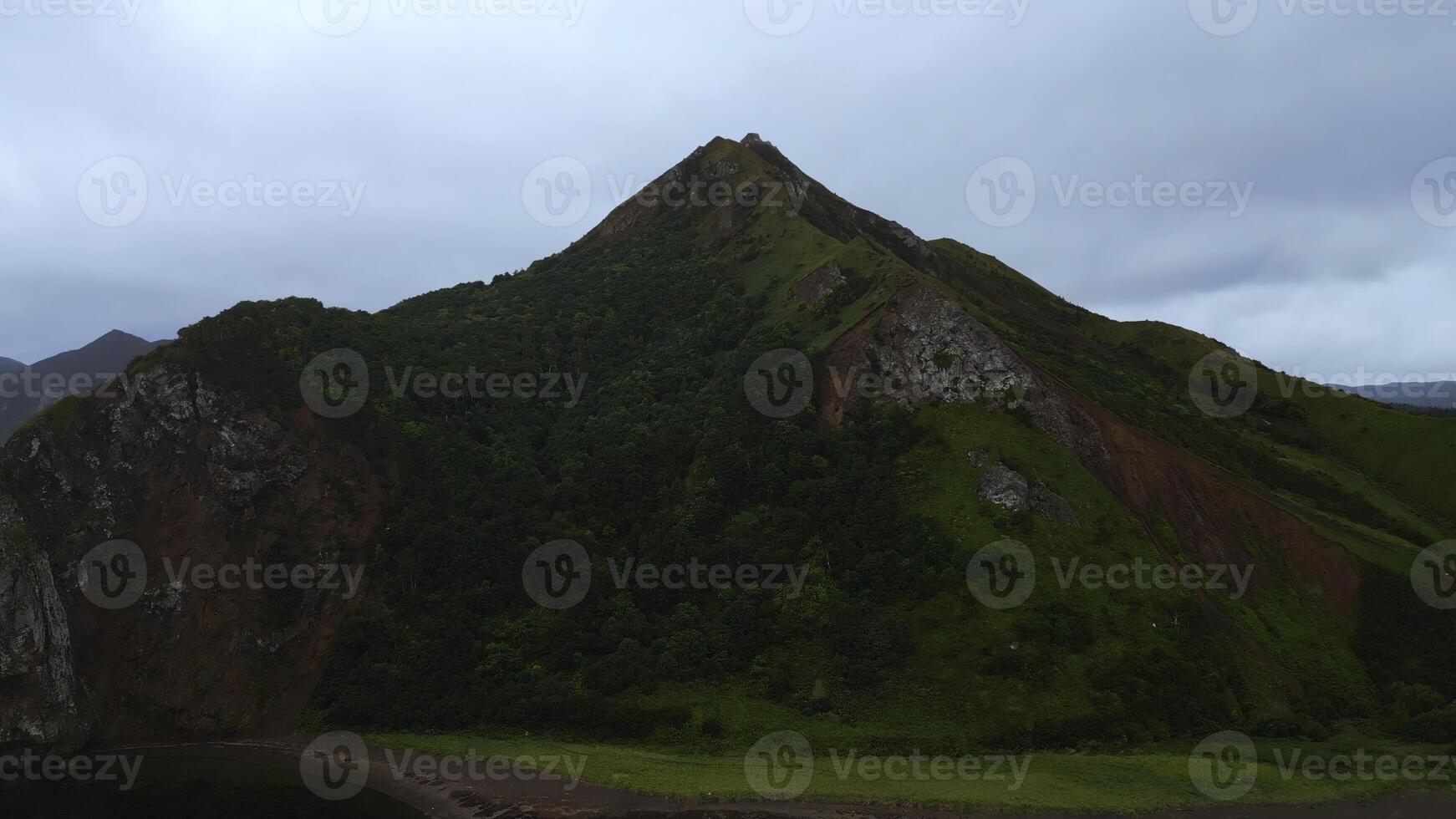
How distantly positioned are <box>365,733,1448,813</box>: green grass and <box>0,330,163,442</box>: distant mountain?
4496 inches

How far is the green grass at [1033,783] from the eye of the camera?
34.1 metres

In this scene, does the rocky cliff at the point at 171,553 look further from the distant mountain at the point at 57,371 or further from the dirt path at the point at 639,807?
the distant mountain at the point at 57,371

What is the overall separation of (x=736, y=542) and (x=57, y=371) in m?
151

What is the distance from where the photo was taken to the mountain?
44.4m

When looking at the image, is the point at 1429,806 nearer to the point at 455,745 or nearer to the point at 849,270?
the point at 455,745

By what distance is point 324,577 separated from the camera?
2231 inches

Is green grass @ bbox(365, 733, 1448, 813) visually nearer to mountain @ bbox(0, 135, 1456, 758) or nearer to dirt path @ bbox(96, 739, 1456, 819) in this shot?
dirt path @ bbox(96, 739, 1456, 819)

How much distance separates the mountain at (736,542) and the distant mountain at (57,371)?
72055 mm

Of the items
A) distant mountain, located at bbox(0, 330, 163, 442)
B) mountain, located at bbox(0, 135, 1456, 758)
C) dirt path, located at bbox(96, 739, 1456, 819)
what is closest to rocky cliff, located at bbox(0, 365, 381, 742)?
mountain, located at bbox(0, 135, 1456, 758)

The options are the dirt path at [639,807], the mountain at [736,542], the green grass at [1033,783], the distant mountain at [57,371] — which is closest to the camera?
the dirt path at [639,807]

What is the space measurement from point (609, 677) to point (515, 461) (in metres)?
26.4

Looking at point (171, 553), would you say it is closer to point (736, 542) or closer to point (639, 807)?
point (736, 542)

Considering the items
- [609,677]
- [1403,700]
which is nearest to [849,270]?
[609,677]

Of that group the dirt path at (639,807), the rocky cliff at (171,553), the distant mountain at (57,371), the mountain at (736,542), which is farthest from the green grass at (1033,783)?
the distant mountain at (57,371)
